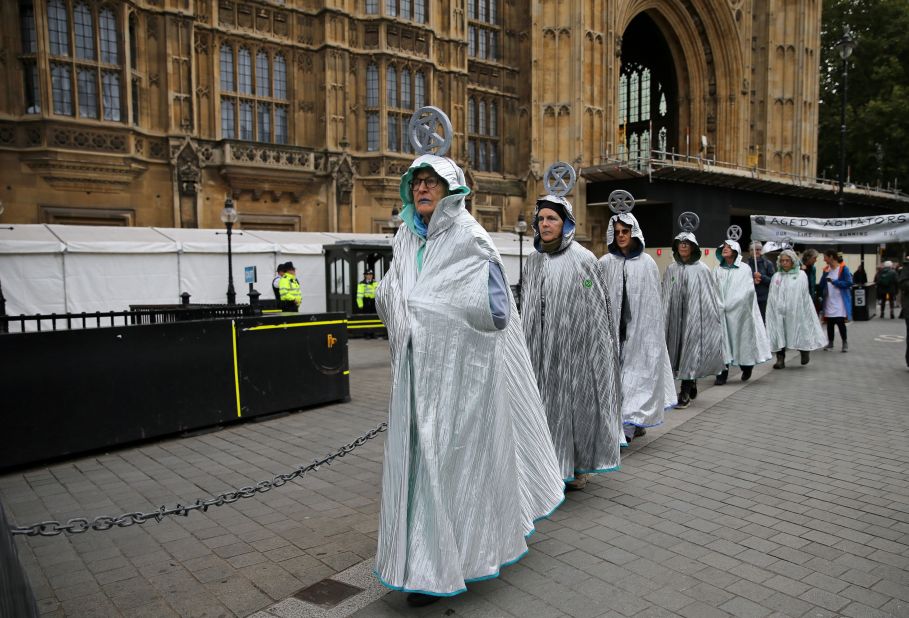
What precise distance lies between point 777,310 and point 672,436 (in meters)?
6.61

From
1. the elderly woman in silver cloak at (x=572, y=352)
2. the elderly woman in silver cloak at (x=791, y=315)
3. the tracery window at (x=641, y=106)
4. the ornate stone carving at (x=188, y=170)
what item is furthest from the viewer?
the tracery window at (x=641, y=106)

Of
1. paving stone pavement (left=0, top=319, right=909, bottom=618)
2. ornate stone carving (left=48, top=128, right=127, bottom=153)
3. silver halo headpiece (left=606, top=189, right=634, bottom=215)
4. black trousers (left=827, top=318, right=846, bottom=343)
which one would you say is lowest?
paving stone pavement (left=0, top=319, right=909, bottom=618)

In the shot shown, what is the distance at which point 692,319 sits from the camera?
834 centimetres

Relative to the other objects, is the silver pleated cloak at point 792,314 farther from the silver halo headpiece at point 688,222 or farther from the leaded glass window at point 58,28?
the leaded glass window at point 58,28

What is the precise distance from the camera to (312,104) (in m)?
22.6

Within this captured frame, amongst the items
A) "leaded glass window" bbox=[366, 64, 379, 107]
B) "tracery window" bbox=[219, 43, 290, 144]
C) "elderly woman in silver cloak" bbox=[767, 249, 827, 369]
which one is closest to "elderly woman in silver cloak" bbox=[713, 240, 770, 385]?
"elderly woman in silver cloak" bbox=[767, 249, 827, 369]

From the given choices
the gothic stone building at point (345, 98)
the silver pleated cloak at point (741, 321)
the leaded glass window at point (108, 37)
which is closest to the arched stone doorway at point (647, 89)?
the gothic stone building at point (345, 98)

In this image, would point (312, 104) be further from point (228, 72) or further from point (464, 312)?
point (464, 312)

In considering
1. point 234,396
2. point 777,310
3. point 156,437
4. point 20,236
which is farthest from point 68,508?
point 20,236

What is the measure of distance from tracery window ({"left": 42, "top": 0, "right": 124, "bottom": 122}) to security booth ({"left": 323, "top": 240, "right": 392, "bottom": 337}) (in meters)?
7.43

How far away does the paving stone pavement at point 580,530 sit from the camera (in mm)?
3330

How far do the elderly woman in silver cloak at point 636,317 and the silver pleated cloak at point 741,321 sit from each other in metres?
3.92

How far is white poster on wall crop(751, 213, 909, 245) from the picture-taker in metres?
13.2

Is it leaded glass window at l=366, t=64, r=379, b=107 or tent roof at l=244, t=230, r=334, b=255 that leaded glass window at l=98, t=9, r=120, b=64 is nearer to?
tent roof at l=244, t=230, r=334, b=255
